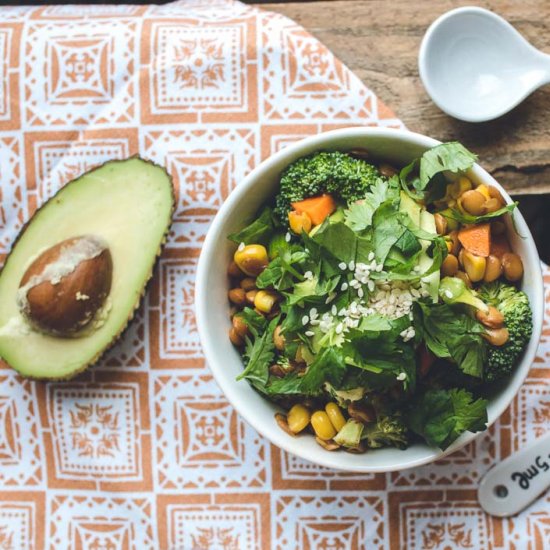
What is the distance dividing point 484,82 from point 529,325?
58 cm

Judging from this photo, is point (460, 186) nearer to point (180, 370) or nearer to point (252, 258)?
point (252, 258)

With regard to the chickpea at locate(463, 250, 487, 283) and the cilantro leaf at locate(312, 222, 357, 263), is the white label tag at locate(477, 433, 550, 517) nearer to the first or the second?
the chickpea at locate(463, 250, 487, 283)

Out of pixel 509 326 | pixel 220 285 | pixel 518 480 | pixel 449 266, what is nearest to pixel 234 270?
pixel 220 285

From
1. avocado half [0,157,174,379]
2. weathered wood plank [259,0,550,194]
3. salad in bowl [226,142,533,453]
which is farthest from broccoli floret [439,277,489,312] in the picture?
avocado half [0,157,174,379]

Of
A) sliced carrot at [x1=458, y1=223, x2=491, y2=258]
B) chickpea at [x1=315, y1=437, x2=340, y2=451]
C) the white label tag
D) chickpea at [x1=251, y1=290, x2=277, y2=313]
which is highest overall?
sliced carrot at [x1=458, y1=223, x2=491, y2=258]

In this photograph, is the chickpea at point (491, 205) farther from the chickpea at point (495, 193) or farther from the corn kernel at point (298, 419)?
the corn kernel at point (298, 419)

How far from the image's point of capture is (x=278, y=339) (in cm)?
133

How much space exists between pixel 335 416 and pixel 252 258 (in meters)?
0.31

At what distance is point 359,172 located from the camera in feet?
4.47

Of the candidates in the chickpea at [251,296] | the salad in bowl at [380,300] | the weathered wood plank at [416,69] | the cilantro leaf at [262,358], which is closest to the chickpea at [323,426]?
the salad in bowl at [380,300]

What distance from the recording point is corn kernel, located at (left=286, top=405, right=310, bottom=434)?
1394 mm

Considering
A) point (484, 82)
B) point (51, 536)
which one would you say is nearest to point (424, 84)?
point (484, 82)

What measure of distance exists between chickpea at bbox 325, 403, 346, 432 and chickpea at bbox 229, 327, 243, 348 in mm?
208

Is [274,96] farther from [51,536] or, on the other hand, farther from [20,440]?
[51,536]
